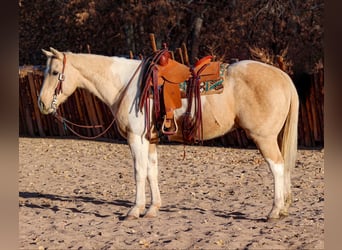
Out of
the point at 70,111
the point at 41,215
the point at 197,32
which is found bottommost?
the point at 41,215

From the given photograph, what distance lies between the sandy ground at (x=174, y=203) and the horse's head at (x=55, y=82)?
133 centimetres

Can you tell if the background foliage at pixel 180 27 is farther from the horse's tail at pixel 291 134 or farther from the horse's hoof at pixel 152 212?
the horse's hoof at pixel 152 212

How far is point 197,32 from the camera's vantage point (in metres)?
20.6

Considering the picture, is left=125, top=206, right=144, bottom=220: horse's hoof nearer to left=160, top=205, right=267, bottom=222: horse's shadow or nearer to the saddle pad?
left=160, top=205, right=267, bottom=222: horse's shadow

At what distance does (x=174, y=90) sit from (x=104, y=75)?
0.88 metres

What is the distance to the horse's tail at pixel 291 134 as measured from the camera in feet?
18.5

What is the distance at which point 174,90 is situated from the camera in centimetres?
559

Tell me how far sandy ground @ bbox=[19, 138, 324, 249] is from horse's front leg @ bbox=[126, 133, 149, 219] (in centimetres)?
14

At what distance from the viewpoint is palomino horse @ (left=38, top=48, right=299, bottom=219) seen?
5.50m

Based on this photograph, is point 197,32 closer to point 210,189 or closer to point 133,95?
point 210,189

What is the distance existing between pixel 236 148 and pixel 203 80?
629 cm

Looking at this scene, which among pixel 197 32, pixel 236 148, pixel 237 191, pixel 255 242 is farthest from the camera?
pixel 197 32

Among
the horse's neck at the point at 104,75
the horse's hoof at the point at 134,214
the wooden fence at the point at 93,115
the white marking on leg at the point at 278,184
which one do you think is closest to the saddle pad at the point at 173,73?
the horse's neck at the point at 104,75
